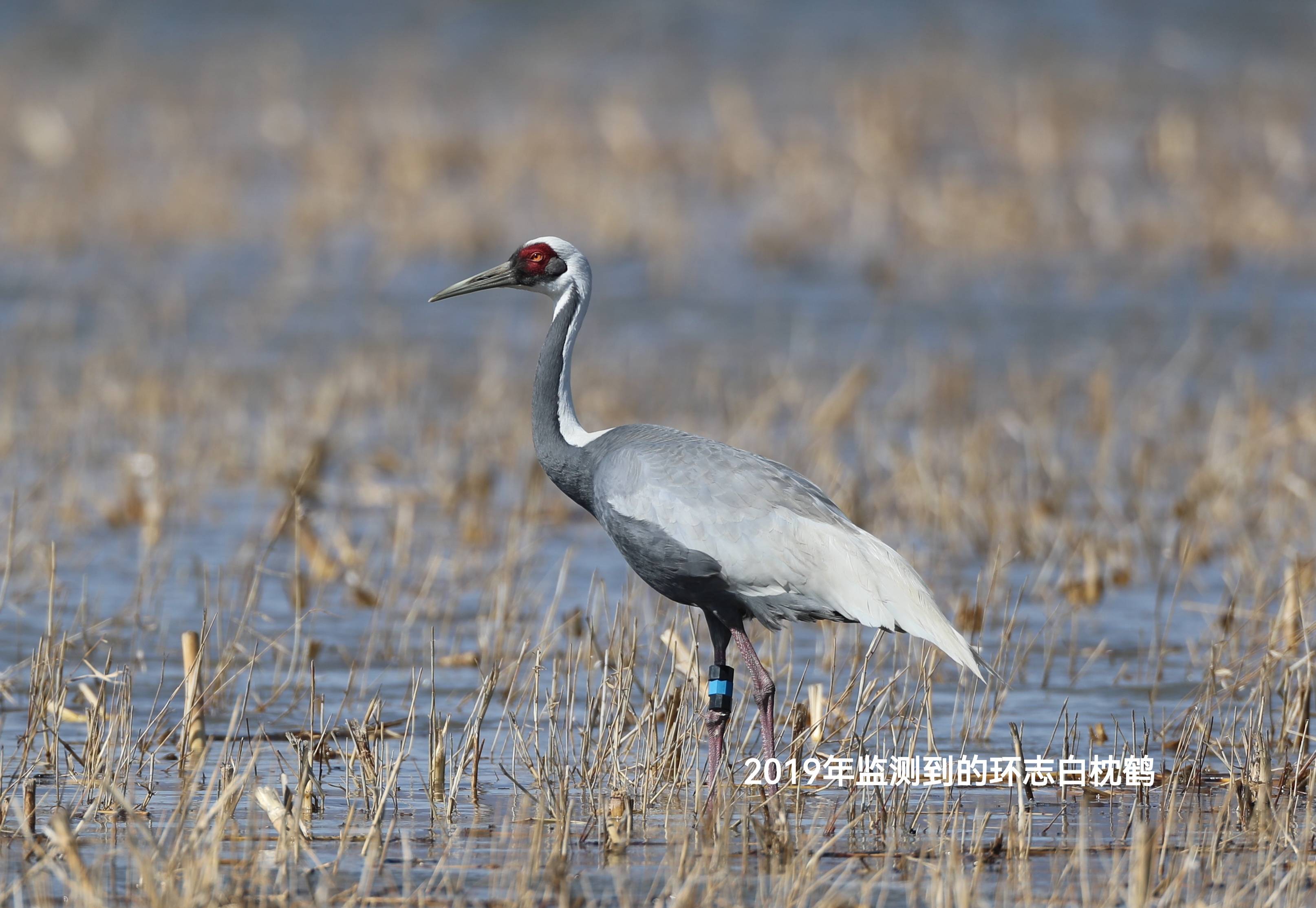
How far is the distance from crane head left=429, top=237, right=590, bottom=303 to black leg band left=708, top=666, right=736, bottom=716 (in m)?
1.40

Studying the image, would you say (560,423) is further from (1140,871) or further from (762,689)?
(1140,871)

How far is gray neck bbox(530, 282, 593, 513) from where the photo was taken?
6035 millimetres

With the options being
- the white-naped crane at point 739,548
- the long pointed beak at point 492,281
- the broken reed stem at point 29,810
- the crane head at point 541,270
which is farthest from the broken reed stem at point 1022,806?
the broken reed stem at point 29,810

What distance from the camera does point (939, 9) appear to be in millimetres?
30359

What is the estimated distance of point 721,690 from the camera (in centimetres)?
578

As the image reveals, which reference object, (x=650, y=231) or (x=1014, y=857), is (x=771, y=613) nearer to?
(x=1014, y=857)

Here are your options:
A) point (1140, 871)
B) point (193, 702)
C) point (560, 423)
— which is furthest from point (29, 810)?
point (1140, 871)

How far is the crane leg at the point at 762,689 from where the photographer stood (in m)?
5.69

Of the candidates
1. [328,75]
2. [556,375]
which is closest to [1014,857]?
[556,375]

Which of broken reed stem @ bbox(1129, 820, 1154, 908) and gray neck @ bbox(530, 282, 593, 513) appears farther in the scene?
gray neck @ bbox(530, 282, 593, 513)

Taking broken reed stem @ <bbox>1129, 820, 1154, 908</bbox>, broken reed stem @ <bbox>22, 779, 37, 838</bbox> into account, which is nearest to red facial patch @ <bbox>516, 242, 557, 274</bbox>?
broken reed stem @ <bbox>22, 779, 37, 838</bbox>

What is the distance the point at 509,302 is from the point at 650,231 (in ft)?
6.46

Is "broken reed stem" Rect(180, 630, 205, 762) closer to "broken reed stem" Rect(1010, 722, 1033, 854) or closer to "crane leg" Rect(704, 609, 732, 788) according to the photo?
"crane leg" Rect(704, 609, 732, 788)

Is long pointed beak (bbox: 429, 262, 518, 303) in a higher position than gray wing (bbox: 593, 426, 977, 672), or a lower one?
higher
